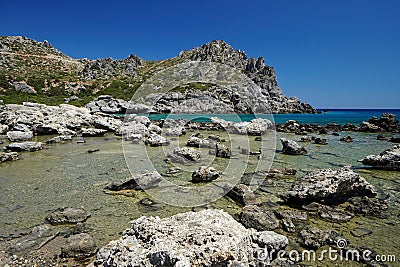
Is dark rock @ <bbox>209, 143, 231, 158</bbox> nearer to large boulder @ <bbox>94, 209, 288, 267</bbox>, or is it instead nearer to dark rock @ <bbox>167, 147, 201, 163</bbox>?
dark rock @ <bbox>167, 147, 201, 163</bbox>

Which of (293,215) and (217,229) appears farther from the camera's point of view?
(293,215)

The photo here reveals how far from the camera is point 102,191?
9.36 metres

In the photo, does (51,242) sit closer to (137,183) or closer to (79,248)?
(79,248)

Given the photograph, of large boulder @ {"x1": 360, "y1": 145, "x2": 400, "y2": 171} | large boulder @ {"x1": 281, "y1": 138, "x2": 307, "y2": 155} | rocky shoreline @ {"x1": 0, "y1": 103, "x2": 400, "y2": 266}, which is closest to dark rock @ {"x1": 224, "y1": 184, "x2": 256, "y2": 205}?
rocky shoreline @ {"x1": 0, "y1": 103, "x2": 400, "y2": 266}

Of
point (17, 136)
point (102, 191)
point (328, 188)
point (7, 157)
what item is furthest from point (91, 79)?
point (328, 188)

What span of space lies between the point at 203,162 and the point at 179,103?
57.1m

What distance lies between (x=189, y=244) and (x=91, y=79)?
96.4 metres

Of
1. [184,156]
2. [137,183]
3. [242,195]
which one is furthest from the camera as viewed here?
[184,156]

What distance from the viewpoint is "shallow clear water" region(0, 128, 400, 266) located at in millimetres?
6645

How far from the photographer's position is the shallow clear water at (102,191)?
664cm

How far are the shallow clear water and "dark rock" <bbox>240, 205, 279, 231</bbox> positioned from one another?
65cm

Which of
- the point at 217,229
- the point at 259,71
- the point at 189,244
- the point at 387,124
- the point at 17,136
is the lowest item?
the point at 189,244

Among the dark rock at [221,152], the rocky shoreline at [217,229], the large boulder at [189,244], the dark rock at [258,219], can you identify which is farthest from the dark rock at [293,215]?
the dark rock at [221,152]

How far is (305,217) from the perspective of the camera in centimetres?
722
